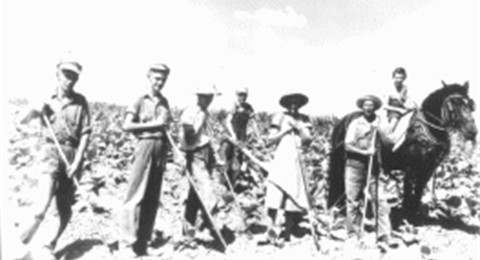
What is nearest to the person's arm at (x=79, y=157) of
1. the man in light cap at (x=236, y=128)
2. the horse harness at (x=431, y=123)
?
the man in light cap at (x=236, y=128)

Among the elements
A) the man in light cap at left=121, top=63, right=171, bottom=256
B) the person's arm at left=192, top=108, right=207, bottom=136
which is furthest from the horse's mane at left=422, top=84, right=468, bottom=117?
the man in light cap at left=121, top=63, right=171, bottom=256

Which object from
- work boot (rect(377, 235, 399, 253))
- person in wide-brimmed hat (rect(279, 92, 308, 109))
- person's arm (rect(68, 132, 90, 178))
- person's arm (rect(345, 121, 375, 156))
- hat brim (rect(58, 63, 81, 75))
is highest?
hat brim (rect(58, 63, 81, 75))

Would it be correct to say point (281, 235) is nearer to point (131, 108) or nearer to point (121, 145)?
point (131, 108)

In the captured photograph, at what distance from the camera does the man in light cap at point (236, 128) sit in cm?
806

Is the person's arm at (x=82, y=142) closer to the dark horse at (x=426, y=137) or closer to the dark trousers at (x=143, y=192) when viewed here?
the dark trousers at (x=143, y=192)

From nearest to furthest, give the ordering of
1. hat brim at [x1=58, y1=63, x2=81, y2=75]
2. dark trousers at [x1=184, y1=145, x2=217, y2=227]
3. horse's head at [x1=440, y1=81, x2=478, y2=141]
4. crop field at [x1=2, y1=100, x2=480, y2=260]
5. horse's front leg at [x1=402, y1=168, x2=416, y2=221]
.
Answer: hat brim at [x1=58, y1=63, x2=81, y2=75]
crop field at [x1=2, y1=100, x2=480, y2=260]
dark trousers at [x1=184, y1=145, x2=217, y2=227]
horse's head at [x1=440, y1=81, x2=478, y2=141]
horse's front leg at [x1=402, y1=168, x2=416, y2=221]

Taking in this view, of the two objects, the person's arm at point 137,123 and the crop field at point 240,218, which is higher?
the person's arm at point 137,123

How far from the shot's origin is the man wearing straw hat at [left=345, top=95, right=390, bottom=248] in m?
5.76

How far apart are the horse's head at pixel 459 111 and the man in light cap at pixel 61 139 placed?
4296mm

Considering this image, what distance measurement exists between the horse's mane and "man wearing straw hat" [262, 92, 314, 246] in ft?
6.74

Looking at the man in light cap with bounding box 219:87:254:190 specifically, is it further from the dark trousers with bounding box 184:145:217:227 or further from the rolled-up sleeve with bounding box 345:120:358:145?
the rolled-up sleeve with bounding box 345:120:358:145

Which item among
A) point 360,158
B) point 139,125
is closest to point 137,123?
point 139,125

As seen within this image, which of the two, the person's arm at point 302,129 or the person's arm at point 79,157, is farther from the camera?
the person's arm at point 302,129

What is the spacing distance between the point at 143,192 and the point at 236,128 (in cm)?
327
